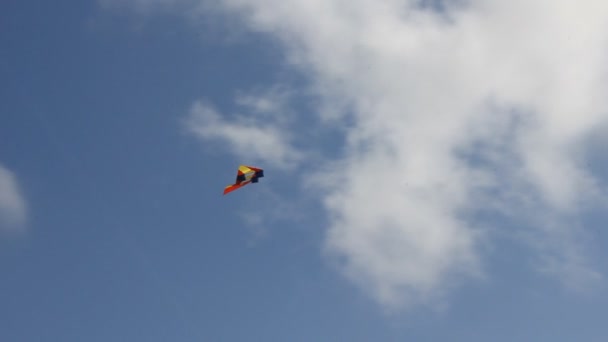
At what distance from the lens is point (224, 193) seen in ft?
493

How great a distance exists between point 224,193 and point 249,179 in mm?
8012

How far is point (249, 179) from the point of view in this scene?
511ft
